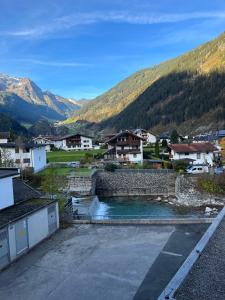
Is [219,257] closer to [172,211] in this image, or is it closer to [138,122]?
[172,211]

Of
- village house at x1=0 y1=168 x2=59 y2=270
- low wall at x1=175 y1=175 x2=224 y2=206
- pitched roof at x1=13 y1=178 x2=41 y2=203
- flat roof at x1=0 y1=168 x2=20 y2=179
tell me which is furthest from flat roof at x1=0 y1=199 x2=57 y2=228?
low wall at x1=175 y1=175 x2=224 y2=206

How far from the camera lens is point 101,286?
1203 cm

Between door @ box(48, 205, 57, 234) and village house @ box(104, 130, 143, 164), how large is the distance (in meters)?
37.8

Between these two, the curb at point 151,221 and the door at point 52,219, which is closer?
the door at point 52,219

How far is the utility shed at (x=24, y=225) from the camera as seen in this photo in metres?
14.0

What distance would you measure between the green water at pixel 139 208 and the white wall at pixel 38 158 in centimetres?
1028

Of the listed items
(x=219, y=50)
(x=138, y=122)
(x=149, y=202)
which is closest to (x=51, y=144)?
(x=149, y=202)

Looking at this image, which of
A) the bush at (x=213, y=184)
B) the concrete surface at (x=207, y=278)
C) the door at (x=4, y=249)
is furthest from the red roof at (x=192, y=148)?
the door at (x=4, y=249)

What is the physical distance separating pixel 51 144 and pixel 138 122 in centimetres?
8609

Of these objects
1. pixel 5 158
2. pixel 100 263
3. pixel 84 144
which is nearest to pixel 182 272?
pixel 100 263

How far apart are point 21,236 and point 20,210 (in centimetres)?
160

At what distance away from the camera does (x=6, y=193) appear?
55.4 ft

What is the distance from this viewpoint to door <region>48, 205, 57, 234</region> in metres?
17.8

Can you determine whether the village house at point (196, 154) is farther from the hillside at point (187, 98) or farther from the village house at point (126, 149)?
the hillside at point (187, 98)
